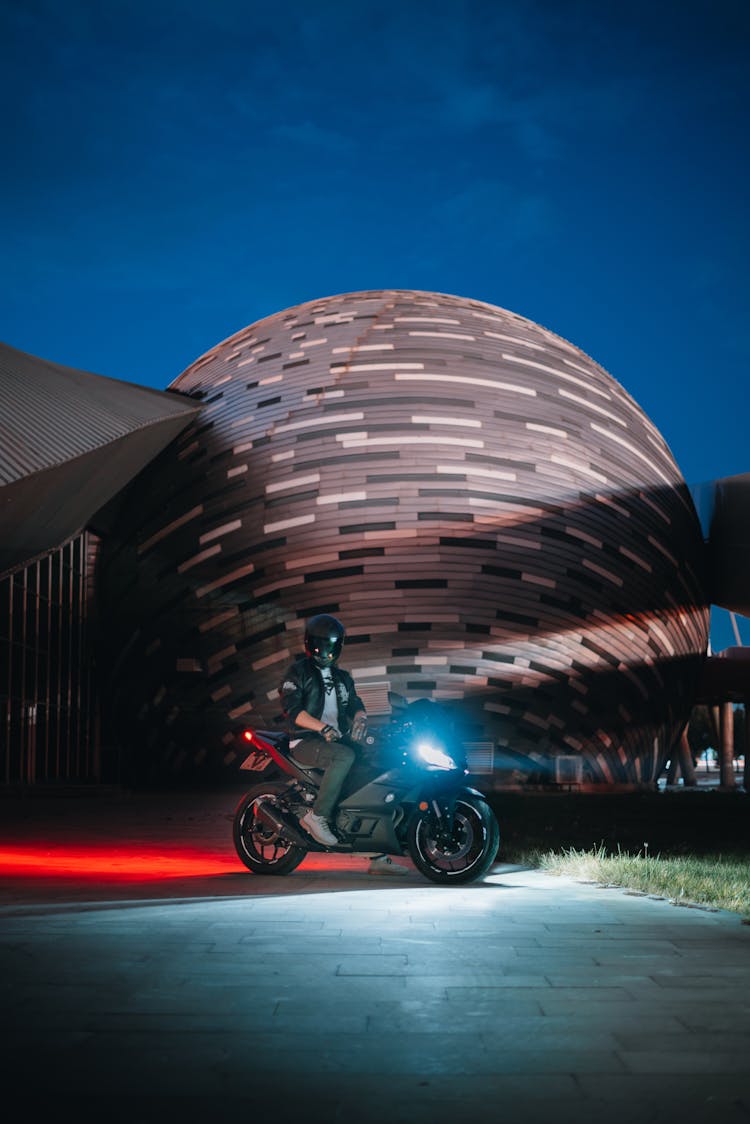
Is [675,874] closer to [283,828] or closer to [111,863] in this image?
[283,828]

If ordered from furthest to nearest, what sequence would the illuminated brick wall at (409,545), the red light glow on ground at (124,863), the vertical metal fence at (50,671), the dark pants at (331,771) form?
the vertical metal fence at (50,671)
the illuminated brick wall at (409,545)
the red light glow on ground at (124,863)
the dark pants at (331,771)

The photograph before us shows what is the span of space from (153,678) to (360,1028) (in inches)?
702

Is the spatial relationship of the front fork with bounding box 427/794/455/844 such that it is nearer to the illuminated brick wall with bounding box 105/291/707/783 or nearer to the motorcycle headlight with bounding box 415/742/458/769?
the motorcycle headlight with bounding box 415/742/458/769

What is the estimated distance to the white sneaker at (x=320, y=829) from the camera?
761cm

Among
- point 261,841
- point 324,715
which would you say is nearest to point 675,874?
point 324,715

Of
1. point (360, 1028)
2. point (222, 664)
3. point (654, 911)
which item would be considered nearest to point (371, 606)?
point (222, 664)

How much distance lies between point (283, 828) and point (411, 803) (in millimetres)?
895

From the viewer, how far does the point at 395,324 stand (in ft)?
71.1

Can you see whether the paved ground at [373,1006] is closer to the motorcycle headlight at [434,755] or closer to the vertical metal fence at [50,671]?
the motorcycle headlight at [434,755]

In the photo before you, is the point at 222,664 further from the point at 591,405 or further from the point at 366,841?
the point at 366,841

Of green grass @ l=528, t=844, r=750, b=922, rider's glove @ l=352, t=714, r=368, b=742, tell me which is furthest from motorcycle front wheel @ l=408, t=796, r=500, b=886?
green grass @ l=528, t=844, r=750, b=922

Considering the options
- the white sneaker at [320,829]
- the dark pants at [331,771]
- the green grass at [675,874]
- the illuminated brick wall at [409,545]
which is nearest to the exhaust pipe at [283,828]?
the white sneaker at [320,829]

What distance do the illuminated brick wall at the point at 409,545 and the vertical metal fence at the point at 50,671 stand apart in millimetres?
3560

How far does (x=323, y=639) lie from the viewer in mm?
7629
